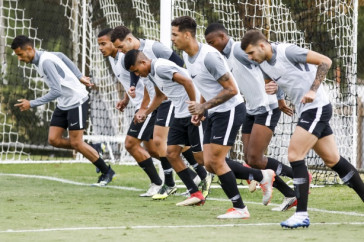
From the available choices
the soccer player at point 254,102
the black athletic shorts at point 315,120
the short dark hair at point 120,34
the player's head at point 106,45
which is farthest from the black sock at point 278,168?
the player's head at point 106,45

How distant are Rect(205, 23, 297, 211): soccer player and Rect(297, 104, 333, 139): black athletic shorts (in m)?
1.83

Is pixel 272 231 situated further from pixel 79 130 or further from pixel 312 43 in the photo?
pixel 312 43

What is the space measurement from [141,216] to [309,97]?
2284mm

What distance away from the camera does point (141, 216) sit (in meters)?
8.55

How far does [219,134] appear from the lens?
8.39 meters

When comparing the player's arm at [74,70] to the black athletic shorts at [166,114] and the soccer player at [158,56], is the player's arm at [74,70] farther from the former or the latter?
the black athletic shorts at [166,114]

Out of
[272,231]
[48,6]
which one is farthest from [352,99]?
[48,6]

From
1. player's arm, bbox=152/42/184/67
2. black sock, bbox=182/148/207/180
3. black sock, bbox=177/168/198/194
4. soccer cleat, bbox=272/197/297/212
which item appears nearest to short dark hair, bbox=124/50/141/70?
player's arm, bbox=152/42/184/67

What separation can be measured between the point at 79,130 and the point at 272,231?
5719mm

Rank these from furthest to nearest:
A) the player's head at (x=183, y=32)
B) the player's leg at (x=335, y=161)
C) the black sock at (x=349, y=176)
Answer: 1. the player's head at (x=183, y=32)
2. the black sock at (x=349, y=176)
3. the player's leg at (x=335, y=161)

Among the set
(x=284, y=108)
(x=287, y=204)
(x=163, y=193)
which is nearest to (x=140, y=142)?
(x=163, y=193)

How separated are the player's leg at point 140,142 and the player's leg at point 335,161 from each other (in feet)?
11.5

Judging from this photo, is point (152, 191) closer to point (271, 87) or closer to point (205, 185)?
point (205, 185)

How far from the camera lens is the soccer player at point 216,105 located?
8203 millimetres
